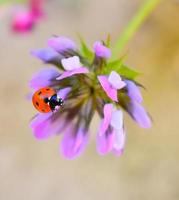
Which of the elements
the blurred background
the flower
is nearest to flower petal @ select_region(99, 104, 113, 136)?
the blurred background

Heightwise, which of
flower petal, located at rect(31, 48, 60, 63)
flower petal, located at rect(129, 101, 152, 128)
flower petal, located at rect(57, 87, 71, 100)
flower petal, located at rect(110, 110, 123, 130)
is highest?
flower petal, located at rect(31, 48, 60, 63)

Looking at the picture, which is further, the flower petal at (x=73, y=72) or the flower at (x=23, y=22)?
the flower at (x=23, y=22)

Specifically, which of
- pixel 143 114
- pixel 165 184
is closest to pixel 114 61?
pixel 143 114

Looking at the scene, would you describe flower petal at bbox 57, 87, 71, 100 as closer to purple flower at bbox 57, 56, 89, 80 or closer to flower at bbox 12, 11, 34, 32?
purple flower at bbox 57, 56, 89, 80

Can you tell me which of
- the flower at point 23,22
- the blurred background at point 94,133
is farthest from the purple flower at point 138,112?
the flower at point 23,22

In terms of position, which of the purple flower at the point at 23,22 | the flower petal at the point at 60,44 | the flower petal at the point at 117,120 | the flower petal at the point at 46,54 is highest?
the flower petal at the point at 60,44

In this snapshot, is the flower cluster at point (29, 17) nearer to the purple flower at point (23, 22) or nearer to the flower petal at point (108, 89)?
the purple flower at point (23, 22)

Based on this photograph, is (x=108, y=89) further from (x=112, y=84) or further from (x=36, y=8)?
(x=36, y=8)

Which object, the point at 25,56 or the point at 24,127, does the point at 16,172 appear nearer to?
the point at 24,127

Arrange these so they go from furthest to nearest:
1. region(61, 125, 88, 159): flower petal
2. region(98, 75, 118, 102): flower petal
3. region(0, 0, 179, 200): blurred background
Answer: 1. region(0, 0, 179, 200): blurred background
2. region(61, 125, 88, 159): flower petal
3. region(98, 75, 118, 102): flower petal
